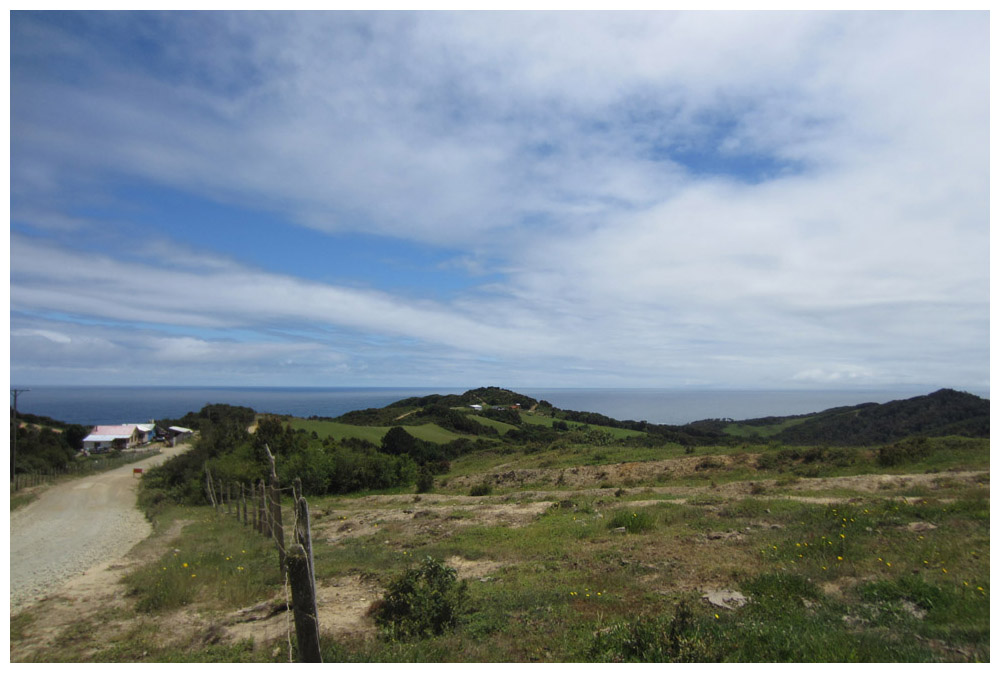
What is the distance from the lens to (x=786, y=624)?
5484 millimetres

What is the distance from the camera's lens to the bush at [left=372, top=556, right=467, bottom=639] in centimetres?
579

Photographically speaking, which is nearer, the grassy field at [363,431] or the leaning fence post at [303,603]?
the leaning fence post at [303,603]

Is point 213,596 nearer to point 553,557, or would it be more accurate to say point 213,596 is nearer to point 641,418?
point 553,557

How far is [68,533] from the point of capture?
56.1ft

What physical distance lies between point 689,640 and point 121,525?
22.6 metres

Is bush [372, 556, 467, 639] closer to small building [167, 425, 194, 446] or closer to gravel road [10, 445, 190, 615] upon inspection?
gravel road [10, 445, 190, 615]

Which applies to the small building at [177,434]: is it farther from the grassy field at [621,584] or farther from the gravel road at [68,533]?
the grassy field at [621,584]

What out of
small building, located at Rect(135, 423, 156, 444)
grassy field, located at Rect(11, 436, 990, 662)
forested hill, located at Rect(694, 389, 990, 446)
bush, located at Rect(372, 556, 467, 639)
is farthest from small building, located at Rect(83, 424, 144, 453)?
forested hill, located at Rect(694, 389, 990, 446)

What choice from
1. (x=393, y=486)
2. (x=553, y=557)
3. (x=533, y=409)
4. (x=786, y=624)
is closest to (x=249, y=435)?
(x=393, y=486)

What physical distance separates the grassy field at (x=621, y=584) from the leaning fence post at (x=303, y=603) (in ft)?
2.78

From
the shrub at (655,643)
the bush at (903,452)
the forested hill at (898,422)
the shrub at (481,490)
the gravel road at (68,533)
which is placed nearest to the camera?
the shrub at (655,643)

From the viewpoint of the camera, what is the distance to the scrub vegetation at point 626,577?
203 inches

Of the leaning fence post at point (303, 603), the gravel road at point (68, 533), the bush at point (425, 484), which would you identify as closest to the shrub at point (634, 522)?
the leaning fence post at point (303, 603)
